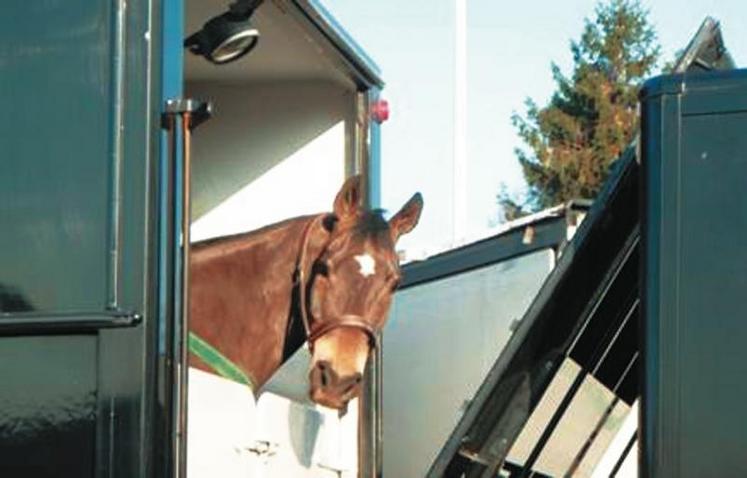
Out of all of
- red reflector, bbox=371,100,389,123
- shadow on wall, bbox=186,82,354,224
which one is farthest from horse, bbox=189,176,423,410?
shadow on wall, bbox=186,82,354,224

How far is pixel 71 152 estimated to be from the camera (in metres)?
2.89

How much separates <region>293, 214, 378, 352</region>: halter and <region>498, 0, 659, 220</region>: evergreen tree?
26.8 meters

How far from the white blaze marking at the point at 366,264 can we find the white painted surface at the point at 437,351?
2.40m

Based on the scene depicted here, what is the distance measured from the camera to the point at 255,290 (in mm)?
4668

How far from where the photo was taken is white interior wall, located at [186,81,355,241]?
5137 millimetres

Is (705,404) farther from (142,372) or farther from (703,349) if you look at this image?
(142,372)

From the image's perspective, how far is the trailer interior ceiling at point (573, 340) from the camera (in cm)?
326

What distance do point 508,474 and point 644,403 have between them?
1.52 m

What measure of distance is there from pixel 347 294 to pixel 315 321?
5.0 inches

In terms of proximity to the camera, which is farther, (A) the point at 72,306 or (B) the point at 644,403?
(A) the point at 72,306

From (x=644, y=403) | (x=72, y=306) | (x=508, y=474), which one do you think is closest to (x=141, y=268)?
(x=72, y=306)

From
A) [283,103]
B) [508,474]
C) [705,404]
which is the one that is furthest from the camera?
[283,103]

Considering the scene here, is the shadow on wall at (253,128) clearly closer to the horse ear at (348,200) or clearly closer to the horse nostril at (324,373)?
the horse ear at (348,200)

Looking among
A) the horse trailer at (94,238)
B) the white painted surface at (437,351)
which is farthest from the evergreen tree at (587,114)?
the horse trailer at (94,238)
